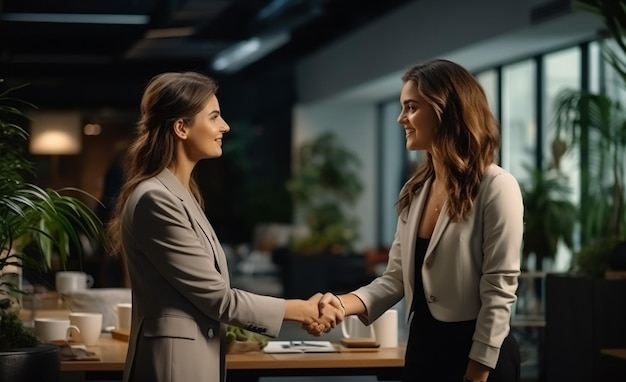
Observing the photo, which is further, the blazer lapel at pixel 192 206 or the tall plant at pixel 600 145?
the tall plant at pixel 600 145

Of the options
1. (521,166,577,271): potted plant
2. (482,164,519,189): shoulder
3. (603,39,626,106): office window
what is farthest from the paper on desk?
(603,39,626,106): office window

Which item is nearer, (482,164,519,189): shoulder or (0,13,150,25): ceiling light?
(482,164,519,189): shoulder

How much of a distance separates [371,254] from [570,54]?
188 inches

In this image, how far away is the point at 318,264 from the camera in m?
14.0

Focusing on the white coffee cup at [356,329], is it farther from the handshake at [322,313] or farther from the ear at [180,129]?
the ear at [180,129]

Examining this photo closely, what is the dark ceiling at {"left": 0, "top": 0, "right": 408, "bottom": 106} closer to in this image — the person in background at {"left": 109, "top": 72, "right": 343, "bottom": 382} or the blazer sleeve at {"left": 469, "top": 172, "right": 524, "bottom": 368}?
the person in background at {"left": 109, "top": 72, "right": 343, "bottom": 382}

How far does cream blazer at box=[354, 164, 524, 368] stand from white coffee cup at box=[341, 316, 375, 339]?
32.2 inches

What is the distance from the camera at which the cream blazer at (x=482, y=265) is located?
10.3ft

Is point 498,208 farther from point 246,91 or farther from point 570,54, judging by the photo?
point 246,91

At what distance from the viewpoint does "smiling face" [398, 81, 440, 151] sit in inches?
131

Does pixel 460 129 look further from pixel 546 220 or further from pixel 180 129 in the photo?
pixel 546 220

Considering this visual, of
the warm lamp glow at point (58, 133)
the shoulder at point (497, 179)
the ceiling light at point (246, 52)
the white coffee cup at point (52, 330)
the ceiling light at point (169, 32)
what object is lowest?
the white coffee cup at point (52, 330)

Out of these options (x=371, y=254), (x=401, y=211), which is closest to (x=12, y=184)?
(x=401, y=211)

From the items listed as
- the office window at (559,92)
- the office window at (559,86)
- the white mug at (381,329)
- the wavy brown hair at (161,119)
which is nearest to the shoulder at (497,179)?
the wavy brown hair at (161,119)
